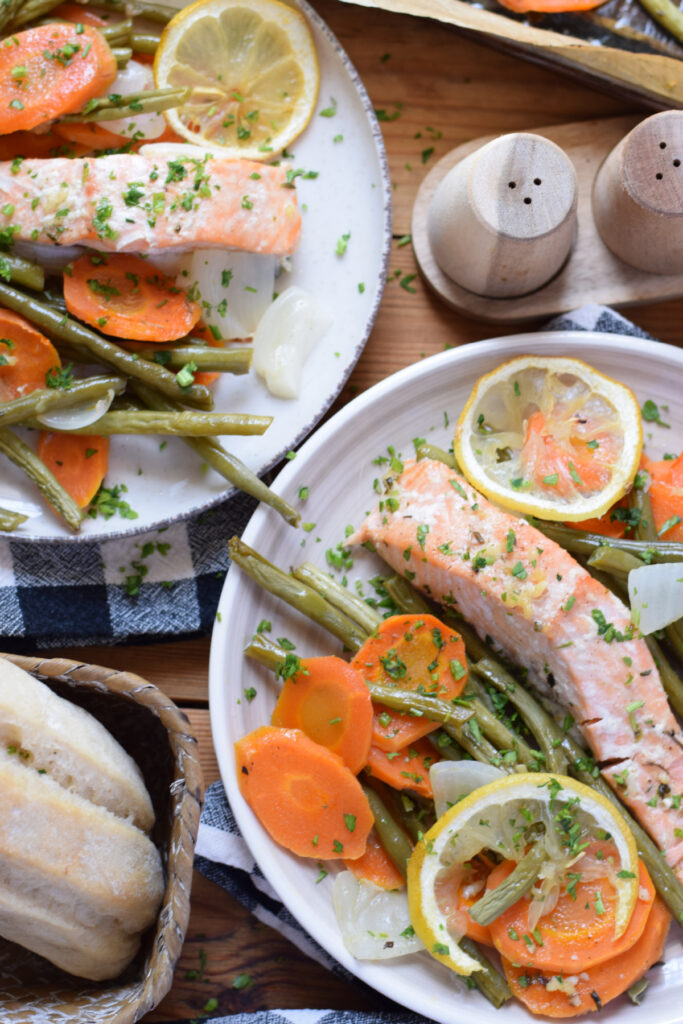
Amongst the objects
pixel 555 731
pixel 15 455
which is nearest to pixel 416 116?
pixel 15 455

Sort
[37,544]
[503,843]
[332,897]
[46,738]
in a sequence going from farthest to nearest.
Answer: [37,544] < [332,897] < [503,843] < [46,738]

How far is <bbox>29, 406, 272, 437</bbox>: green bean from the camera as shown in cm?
286

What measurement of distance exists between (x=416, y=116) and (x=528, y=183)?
2.63ft

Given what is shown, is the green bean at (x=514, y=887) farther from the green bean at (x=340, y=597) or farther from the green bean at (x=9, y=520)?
the green bean at (x=9, y=520)

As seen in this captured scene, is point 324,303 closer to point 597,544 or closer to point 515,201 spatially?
point 515,201

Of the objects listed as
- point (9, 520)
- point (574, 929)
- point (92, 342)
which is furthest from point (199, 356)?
point (574, 929)

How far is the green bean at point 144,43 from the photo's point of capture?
2.98 metres

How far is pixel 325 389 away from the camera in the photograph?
3031 mm

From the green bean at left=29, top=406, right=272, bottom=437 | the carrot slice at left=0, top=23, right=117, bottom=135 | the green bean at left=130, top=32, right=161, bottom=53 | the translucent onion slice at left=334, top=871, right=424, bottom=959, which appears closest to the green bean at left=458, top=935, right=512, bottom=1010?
the translucent onion slice at left=334, top=871, right=424, bottom=959

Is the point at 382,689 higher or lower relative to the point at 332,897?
higher

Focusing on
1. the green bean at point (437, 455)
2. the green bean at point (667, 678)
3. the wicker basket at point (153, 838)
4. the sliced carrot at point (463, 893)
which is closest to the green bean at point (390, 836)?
the sliced carrot at point (463, 893)

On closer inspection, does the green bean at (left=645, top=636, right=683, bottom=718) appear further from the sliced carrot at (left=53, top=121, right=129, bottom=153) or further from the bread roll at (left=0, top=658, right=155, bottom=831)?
the sliced carrot at (left=53, top=121, right=129, bottom=153)

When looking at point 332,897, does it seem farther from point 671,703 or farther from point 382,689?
point 671,703

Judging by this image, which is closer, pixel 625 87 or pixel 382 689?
pixel 382 689
